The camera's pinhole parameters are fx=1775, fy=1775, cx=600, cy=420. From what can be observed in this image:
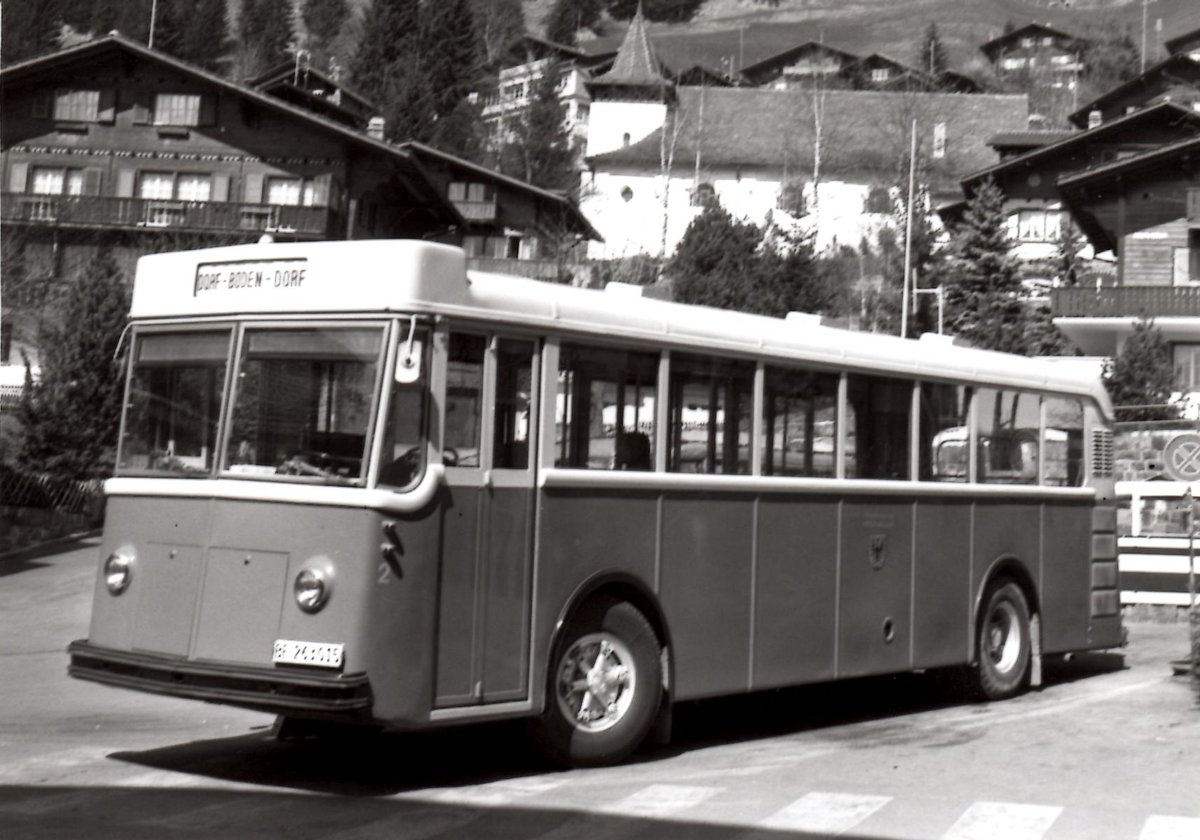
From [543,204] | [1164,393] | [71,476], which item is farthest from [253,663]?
[543,204]

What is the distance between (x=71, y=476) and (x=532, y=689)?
21.2 meters

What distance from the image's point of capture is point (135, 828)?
8078mm

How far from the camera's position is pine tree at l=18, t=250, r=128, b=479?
29.1m

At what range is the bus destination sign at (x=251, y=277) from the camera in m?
9.41

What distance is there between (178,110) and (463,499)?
47.1 meters

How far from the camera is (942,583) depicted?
1352 cm

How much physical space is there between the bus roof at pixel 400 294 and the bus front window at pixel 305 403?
0.18 metres

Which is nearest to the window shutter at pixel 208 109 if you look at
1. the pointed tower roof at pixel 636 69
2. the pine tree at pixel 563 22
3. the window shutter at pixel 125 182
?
the window shutter at pixel 125 182

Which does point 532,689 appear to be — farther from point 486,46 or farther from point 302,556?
point 486,46

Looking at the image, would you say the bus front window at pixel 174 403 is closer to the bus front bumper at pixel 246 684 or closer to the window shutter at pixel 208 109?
the bus front bumper at pixel 246 684

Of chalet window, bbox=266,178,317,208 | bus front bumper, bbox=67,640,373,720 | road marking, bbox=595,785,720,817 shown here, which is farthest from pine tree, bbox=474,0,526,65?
road marking, bbox=595,785,720,817

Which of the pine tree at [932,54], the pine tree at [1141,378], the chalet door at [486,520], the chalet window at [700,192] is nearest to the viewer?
the chalet door at [486,520]

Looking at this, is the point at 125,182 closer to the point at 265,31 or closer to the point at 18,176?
the point at 18,176

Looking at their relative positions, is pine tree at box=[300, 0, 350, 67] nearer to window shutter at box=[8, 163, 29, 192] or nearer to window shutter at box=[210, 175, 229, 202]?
window shutter at box=[8, 163, 29, 192]
